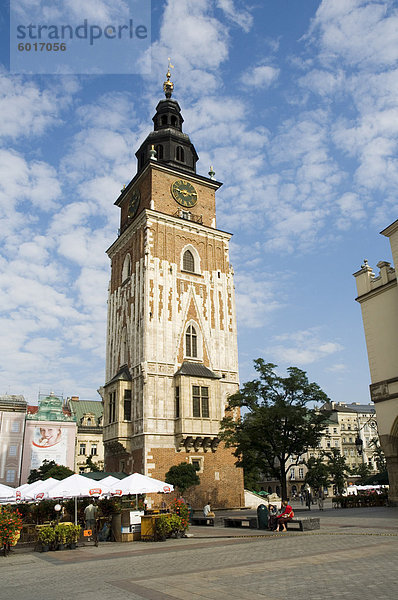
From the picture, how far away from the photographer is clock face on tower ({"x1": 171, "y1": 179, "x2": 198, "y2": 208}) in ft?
145

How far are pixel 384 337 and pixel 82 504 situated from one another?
20373mm

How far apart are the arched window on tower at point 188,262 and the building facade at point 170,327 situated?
0.09m

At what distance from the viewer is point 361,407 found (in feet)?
360

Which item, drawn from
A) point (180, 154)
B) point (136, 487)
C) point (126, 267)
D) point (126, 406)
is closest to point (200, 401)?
point (126, 406)

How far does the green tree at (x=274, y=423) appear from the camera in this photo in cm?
2994

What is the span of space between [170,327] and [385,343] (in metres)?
16.8

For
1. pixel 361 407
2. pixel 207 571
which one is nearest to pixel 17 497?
pixel 207 571

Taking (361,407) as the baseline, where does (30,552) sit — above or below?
below

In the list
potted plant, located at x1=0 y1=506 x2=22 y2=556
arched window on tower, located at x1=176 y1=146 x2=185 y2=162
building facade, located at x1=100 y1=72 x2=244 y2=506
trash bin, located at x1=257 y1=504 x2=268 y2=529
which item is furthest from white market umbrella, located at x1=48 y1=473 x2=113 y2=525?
arched window on tower, located at x1=176 y1=146 x2=185 y2=162

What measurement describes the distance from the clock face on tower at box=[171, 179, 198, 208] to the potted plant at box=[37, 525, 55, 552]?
3135 centimetres

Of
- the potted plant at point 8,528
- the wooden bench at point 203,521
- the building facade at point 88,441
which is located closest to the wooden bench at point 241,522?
the wooden bench at point 203,521

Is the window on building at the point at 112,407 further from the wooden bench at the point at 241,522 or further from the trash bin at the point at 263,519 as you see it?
the trash bin at the point at 263,519

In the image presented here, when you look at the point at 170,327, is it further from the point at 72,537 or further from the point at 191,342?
the point at 72,537

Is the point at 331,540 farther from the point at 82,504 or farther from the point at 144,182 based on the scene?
the point at 144,182
